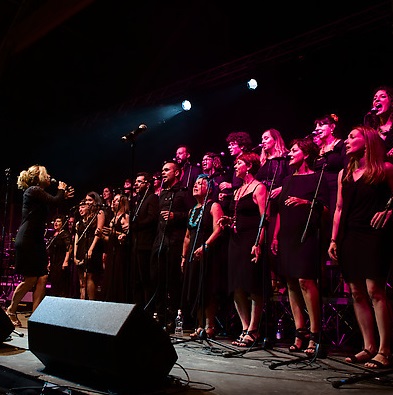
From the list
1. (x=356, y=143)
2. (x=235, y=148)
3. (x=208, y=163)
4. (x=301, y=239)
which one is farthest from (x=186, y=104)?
(x=356, y=143)

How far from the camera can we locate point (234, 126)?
32.6ft

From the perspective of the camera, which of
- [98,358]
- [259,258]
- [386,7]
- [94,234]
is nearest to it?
[98,358]

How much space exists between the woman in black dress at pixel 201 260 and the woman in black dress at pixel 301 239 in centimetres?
116

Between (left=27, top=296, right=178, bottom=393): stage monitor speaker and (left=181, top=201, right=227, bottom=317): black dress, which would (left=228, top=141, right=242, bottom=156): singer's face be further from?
(left=27, top=296, right=178, bottom=393): stage monitor speaker

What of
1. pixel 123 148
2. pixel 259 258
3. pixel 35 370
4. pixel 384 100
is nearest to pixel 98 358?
pixel 35 370

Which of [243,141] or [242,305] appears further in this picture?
[243,141]

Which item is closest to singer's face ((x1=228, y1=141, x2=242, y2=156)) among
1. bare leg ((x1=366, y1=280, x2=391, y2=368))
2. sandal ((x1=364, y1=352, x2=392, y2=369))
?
bare leg ((x1=366, y1=280, x2=391, y2=368))

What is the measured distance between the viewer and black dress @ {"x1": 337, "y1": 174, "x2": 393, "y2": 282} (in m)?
3.92

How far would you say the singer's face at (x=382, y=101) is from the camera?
4926mm

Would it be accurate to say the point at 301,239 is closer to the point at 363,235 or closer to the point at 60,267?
the point at 363,235

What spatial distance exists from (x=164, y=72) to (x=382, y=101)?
7043mm

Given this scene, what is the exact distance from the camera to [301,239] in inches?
181

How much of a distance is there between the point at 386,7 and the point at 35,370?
661 cm

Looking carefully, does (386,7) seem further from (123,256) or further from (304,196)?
(123,256)
